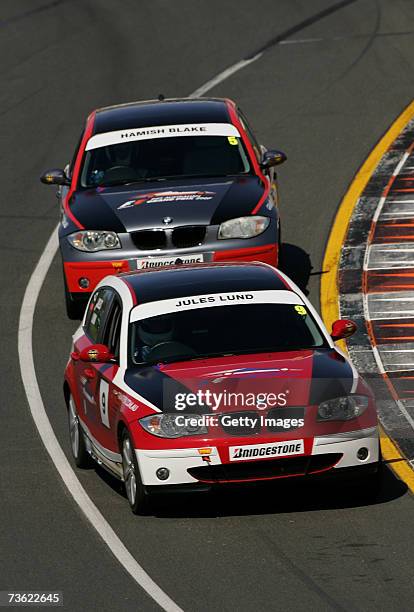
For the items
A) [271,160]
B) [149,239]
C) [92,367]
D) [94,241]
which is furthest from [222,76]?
[92,367]

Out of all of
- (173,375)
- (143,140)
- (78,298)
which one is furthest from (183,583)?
(143,140)

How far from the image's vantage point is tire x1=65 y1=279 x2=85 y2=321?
17156 mm

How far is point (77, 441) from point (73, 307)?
4322 millimetres

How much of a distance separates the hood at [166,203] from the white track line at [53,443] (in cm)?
136

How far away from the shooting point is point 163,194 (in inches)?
670

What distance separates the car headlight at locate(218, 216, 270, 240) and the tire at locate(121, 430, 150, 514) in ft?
17.0

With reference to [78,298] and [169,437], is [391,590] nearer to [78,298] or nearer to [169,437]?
[169,437]

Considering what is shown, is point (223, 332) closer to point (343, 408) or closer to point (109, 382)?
point (109, 382)

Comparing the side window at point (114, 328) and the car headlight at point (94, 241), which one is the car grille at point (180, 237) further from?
the side window at point (114, 328)

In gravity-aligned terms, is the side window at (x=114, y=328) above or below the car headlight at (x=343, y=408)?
above

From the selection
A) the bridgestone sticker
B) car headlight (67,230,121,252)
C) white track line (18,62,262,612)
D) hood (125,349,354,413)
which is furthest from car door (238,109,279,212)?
hood (125,349,354,413)

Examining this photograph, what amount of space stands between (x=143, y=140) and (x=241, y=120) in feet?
4.11

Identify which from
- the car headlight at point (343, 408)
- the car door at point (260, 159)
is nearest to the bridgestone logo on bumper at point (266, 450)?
the car headlight at point (343, 408)

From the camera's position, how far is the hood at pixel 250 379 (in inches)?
444
